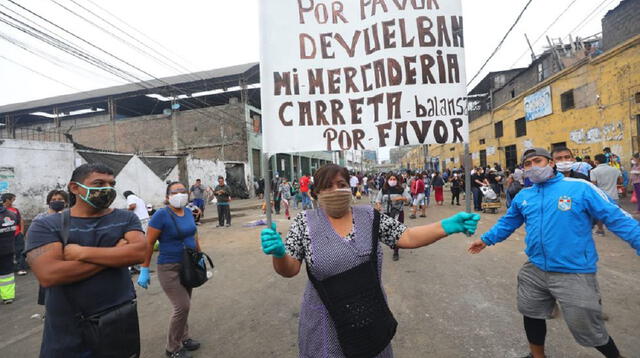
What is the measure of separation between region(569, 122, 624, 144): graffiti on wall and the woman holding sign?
15069 millimetres

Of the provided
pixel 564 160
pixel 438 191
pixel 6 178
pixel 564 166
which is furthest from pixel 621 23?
pixel 6 178

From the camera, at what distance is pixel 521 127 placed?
63.0 feet

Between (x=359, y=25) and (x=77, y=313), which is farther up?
(x=359, y=25)

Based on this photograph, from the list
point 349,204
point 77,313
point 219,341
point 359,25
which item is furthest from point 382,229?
point 219,341

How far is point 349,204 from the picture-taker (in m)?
1.91

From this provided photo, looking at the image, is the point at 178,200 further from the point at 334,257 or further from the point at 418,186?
the point at 418,186

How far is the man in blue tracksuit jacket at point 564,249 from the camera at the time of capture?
6.89 ft

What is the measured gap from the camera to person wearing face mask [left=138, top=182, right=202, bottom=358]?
9.57 feet

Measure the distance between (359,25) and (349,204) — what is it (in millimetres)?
1400

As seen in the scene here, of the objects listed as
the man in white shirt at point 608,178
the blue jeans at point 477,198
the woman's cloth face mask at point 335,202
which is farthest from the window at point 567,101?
the woman's cloth face mask at point 335,202

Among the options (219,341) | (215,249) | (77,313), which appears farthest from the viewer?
(215,249)

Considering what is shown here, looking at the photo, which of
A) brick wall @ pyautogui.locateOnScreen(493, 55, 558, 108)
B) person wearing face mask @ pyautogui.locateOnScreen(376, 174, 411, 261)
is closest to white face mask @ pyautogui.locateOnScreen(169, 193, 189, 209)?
person wearing face mask @ pyautogui.locateOnScreen(376, 174, 411, 261)

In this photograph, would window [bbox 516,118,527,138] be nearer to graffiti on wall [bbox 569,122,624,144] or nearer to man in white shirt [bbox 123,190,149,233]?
graffiti on wall [bbox 569,122,624,144]

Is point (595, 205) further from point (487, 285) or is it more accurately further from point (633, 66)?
point (633, 66)
